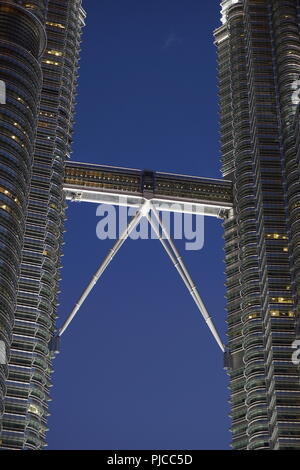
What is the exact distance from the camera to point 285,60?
17288 centimetres

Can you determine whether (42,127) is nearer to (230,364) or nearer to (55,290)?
(55,290)

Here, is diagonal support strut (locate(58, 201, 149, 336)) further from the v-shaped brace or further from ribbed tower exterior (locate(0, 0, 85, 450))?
ribbed tower exterior (locate(0, 0, 85, 450))

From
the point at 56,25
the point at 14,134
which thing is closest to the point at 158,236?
the point at 56,25

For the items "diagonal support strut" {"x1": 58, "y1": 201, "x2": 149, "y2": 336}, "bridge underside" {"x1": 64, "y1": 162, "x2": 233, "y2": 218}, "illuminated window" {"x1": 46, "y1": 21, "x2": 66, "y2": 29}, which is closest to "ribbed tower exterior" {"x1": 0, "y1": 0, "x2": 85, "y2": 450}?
"illuminated window" {"x1": 46, "y1": 21, "x2": 66, "y2": 29}

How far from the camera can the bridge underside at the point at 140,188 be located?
172625 mm

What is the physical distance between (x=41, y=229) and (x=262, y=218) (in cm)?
3774

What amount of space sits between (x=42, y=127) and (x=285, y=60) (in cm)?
4751

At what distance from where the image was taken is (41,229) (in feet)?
509

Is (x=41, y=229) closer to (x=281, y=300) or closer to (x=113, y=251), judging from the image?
(x=113, y=251)

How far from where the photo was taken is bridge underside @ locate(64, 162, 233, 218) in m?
173

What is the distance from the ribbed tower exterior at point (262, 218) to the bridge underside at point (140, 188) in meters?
4.32
